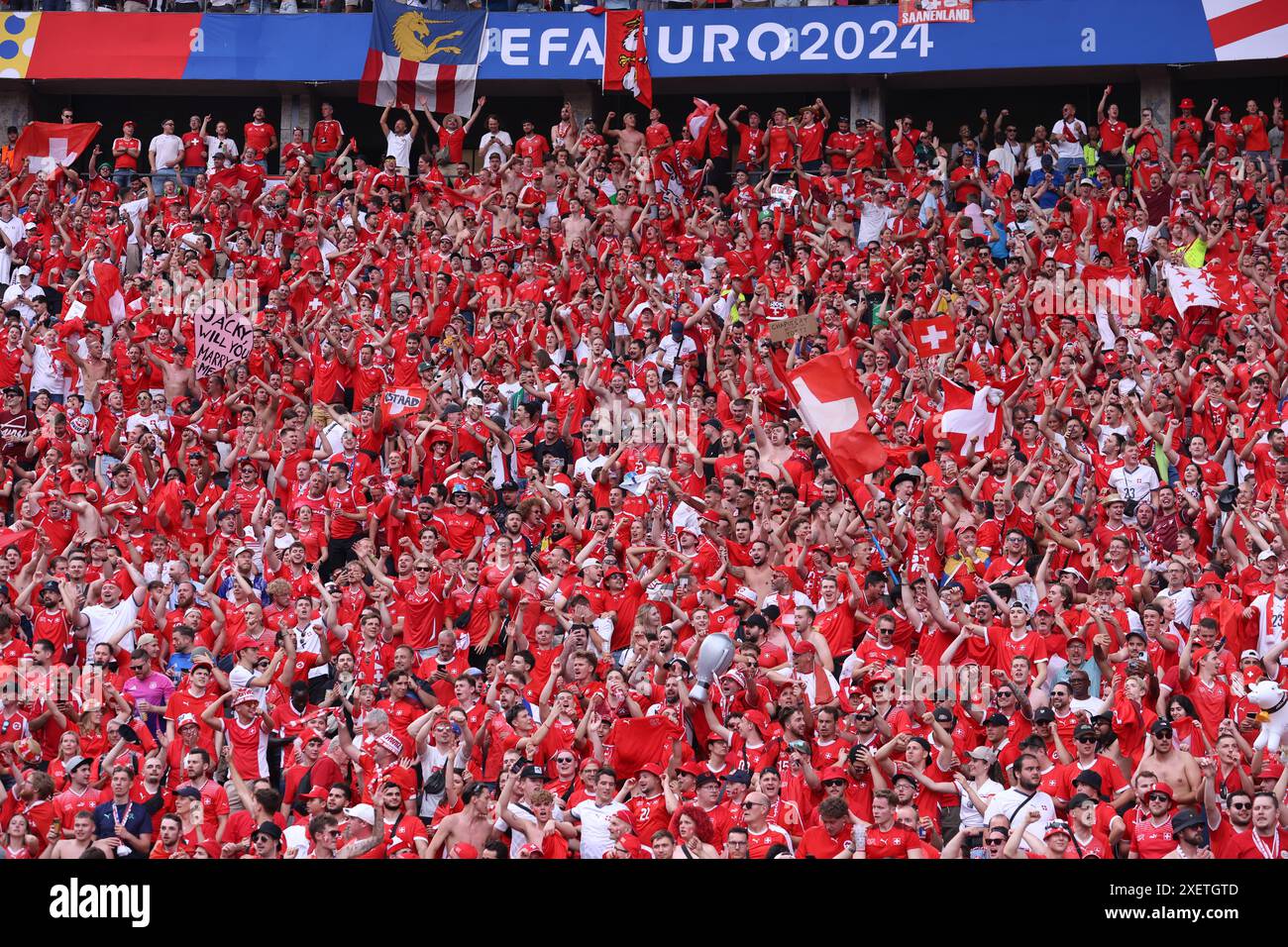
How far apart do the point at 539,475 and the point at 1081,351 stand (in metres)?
5.18

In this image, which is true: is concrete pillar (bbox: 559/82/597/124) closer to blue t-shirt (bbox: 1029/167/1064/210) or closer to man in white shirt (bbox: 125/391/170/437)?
blue t-shirt (bbox: 1029/167/1064/210)

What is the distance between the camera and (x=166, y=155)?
73.9 feet

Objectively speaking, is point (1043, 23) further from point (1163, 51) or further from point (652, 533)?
point (652, 533)

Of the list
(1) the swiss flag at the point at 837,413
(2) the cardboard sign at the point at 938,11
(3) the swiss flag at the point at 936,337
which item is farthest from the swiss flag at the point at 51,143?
(1) the swiss flag at the point at 837,413

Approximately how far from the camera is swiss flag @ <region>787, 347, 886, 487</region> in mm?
13367

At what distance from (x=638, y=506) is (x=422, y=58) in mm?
10713

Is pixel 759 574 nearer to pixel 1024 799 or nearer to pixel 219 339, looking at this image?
pixel 1024 799

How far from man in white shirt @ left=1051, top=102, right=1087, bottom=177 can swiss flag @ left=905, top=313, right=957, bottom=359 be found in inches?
230

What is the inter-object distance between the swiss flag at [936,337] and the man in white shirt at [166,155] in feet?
34.3

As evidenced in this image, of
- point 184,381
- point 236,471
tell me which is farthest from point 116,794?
point 184,381

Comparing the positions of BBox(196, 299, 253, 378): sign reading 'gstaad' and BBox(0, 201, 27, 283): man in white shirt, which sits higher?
BBox(0, 201, 27, 283): man in white shirt

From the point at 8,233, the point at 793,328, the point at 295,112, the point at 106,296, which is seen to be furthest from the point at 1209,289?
the point at 295,112

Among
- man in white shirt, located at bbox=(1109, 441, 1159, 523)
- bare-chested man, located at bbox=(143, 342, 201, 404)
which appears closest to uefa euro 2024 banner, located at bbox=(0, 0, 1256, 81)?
bare-chested man, located at bbox=(143, 342, 201, 404)

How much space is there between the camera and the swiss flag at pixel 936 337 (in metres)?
16.5
